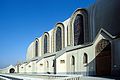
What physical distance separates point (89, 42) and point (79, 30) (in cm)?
744

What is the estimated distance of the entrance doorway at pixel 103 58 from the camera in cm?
2656

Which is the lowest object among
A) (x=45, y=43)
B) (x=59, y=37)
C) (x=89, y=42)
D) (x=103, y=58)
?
(x=103, y=58)

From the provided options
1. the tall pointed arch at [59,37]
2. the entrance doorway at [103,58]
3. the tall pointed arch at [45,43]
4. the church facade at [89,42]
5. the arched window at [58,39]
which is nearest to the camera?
the entrance doorway at [103,58]

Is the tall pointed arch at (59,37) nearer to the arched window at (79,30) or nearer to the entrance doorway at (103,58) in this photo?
the arched window at (79,30)

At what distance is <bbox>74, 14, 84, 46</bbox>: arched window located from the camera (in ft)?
134

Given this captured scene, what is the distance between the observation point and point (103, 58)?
27.1 meters

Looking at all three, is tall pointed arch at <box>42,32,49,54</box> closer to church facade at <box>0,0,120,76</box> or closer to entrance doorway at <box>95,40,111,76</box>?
church facade at <box>0,0,120,76</box>

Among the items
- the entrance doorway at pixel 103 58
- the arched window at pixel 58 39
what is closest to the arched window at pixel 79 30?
the arched window at pixel 58 39

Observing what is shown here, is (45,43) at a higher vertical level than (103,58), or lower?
higher

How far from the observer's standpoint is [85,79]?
20.4 meters

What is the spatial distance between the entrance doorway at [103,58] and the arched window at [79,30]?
40.8ft

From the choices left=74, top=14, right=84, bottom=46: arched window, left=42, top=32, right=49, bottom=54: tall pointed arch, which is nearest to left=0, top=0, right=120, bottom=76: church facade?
left=74, top=14, right=84, bottom=46: arched window

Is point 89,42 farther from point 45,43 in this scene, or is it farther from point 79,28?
point 45,43

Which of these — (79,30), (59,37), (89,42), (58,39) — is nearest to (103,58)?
(89,42)
